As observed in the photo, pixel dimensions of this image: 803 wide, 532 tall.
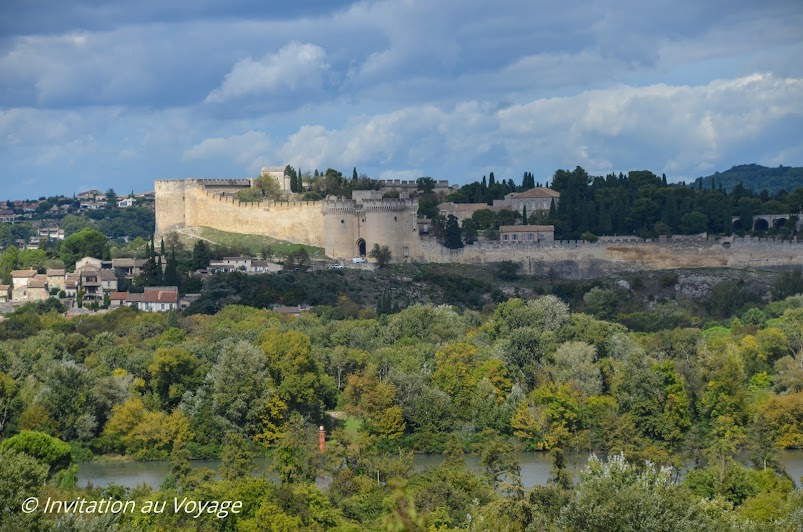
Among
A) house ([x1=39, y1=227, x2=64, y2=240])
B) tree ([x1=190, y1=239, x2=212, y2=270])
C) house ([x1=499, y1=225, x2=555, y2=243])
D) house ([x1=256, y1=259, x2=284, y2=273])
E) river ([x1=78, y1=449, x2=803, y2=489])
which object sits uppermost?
house ([x1=499, y1=225, x2=555, y2=243])

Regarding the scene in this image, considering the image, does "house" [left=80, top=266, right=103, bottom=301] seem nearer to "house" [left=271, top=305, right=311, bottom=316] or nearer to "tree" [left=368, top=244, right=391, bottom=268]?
"house" [left=271, top=305, right=311, bottom=316]

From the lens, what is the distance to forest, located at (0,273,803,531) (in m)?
22.1

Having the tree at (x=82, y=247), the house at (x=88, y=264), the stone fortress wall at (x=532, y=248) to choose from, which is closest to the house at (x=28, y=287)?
the house at (x=88, y=264)

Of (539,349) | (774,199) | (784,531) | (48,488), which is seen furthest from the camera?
(774,199)

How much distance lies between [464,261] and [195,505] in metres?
37.2

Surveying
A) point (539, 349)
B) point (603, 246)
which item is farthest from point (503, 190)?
point (539, 349)

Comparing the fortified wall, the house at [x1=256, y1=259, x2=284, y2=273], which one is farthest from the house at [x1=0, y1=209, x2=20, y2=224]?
the fortified wall

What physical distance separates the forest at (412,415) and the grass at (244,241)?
12.1 m

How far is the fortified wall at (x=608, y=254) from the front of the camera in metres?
60.4

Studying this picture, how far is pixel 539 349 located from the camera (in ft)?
129

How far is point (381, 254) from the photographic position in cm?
5869

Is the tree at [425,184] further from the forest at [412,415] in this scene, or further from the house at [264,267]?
the forest at [412,415]

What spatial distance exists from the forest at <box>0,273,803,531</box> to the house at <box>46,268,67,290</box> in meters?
8.95

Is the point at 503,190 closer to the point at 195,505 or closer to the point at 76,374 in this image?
the point at 76,374
